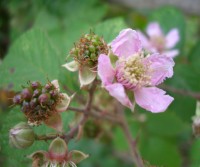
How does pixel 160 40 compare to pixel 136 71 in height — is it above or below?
below

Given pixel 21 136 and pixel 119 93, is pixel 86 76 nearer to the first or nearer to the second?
pixel 119 93

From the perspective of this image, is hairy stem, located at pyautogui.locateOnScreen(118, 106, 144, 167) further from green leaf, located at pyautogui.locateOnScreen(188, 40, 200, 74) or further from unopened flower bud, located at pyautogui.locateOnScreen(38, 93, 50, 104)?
green leaf, located at pyautogui.locateOnScreen(188, 40, 200, 74)

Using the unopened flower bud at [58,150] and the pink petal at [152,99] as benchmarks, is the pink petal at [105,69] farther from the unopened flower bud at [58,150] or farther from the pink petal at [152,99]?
the unopened flower bud at [58,150]

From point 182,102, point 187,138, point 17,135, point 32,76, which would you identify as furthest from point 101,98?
point 187,138

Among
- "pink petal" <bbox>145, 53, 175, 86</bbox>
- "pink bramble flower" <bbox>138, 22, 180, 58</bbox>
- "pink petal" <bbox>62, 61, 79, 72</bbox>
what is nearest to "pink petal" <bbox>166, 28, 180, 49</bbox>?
"pink bramble flower" <bbox>138, 22, 180, 58</bbox>

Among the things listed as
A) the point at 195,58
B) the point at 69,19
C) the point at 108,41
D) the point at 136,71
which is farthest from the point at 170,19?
the point at 136,71

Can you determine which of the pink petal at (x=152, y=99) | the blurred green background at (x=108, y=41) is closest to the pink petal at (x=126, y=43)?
the pink petal at (x=152, y=99)
